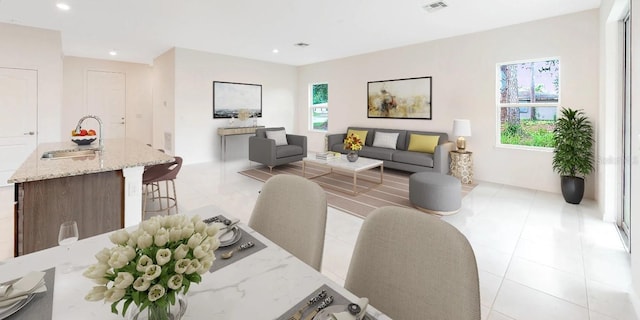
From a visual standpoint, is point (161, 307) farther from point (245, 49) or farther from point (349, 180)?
point (245, 49)

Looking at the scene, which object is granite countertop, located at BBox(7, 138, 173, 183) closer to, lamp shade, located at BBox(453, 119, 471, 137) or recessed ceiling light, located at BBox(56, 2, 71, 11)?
recessed ceiling light, located at BBox(56, 2, 71, 11)

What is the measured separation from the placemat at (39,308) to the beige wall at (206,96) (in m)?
6.20

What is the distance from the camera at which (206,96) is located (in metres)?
6.92

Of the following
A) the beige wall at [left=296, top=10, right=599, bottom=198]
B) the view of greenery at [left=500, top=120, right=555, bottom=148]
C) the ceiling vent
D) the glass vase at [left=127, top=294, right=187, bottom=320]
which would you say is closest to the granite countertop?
the glass vase at [left=127, top=294, right=187, bottom=320]

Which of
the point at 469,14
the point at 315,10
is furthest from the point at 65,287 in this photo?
the point at 469,14

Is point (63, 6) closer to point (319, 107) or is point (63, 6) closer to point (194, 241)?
point (194, 241)

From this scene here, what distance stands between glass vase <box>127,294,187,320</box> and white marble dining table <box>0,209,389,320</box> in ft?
0.11

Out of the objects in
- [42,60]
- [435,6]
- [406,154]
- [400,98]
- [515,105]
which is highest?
[435,6]

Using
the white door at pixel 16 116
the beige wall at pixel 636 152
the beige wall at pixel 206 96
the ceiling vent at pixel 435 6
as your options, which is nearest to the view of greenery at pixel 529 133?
the ceiling vent at pixel 435 6

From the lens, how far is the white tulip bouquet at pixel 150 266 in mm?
632

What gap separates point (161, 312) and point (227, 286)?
0.23 metres

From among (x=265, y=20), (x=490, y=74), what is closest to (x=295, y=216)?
(x=265, y=20)

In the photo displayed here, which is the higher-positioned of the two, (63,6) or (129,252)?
(63,6)

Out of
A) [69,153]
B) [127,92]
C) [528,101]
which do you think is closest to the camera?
[69,153]
